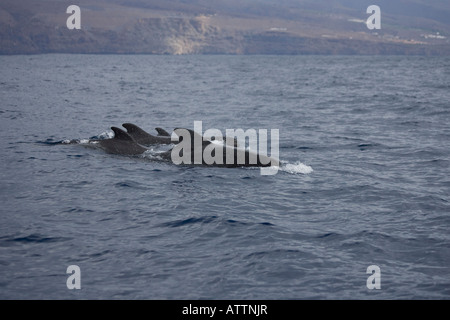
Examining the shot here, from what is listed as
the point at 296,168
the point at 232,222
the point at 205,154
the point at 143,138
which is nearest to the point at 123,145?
the point at 143,138

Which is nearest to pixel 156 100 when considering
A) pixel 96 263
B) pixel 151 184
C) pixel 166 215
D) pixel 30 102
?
pixel 30 102

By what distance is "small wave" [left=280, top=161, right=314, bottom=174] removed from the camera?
51.3 feet

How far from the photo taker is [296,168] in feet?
52.5

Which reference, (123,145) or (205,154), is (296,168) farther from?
(123,145)

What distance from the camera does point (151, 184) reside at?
14.1 metres

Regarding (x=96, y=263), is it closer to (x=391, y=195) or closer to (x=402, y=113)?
(x=391, y=195)

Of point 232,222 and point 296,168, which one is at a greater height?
point 296,168

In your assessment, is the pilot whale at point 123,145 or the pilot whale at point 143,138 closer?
the pilot whale at point 123,145

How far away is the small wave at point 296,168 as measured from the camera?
51.3ft

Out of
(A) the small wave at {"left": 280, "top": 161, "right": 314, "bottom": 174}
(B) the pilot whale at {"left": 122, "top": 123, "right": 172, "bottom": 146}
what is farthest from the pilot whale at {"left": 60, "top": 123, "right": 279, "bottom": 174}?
(B) the pilot whale at {"left": 122, "top": 123, "right": 172, "bottom": 146}

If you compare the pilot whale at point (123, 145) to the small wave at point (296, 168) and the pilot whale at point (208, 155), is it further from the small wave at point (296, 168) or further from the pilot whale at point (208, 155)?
the small wave at point (296, 168)

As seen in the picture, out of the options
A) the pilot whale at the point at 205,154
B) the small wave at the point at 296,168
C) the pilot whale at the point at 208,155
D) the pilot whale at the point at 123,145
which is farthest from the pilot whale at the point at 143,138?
the small wave at the point at 296,168
